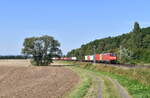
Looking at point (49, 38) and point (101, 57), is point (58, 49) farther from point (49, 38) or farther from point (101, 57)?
point (101, 57)

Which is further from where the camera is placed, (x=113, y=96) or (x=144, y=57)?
(x=144, y=57)

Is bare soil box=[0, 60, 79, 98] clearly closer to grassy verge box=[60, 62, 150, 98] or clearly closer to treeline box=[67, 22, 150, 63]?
grassy verge box=[60, 62, 150, 98]

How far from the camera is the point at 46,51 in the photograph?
93.1 meters

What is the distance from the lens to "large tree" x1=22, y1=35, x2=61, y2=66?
91.6 meters

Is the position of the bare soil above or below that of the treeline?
below

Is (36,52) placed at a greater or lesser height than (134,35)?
lesser

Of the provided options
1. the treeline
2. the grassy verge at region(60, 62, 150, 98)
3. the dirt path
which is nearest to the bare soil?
the dirt path

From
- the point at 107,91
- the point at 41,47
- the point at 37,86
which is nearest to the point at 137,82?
the point at 107,91

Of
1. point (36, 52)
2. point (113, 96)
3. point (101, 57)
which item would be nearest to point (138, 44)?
point (101, 57)

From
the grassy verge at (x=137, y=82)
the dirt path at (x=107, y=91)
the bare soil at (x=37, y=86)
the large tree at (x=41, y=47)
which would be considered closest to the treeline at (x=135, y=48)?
the large tree at (x=41, y=47)

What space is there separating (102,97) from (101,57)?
6766 cm

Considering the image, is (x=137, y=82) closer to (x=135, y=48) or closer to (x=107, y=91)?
(x=107, y=91)

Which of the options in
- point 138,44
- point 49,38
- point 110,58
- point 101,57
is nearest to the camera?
point 110,58

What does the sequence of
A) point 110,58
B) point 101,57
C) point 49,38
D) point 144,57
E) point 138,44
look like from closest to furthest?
1. point 110,58
2. point 144,57
3. point 101,57
4. point 49,38
5. point 138,44
